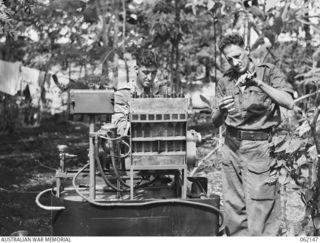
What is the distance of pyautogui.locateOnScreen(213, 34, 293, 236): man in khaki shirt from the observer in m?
4.23

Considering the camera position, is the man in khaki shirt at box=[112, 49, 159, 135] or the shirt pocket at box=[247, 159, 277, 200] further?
the man in khaki shirt at box=[112, 49, 159, 135]

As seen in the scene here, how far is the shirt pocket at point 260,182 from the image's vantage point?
13.9ft

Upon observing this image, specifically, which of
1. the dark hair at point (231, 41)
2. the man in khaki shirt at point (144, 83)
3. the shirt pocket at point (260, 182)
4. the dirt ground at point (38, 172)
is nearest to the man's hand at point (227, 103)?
the dark hair at point (231, 41)

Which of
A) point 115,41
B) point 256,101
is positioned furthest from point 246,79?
point 115,41

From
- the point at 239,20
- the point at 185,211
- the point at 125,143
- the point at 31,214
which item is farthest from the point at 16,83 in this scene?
the point at 185,211

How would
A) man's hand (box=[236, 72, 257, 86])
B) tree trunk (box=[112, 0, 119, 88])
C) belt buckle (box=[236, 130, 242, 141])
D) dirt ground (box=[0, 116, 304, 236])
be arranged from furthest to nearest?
1. tree trunk (box=[112, 0, 119, 88])
2. dirt ground (box=[0, 116, 304, 236])
3. belt buckle (box=[236, 130, 242, 141])
4. man's hand (box=[236, 72, 257, 86])

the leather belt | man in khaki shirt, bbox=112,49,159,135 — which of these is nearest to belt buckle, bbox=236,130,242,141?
the leather belt

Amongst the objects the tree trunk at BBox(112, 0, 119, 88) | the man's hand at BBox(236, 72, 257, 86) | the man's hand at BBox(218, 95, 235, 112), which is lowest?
the man's hand at BBox(218, 95, 235, 112)

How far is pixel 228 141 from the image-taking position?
447 cm

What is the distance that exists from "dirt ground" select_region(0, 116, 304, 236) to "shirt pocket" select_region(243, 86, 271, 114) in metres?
0.97

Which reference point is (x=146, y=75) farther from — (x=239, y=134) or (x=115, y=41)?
(x=115, y=41)

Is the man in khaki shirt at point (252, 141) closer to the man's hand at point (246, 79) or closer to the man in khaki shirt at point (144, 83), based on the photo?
the man's hand at point (246, 79)

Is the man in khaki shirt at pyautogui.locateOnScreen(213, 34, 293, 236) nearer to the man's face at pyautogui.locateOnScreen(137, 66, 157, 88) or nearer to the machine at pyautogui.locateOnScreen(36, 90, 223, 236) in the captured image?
the machine at pyautogui.locateOnScreen(36, 90, 223, 236)

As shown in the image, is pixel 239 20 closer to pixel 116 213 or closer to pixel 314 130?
pixel 314 130
